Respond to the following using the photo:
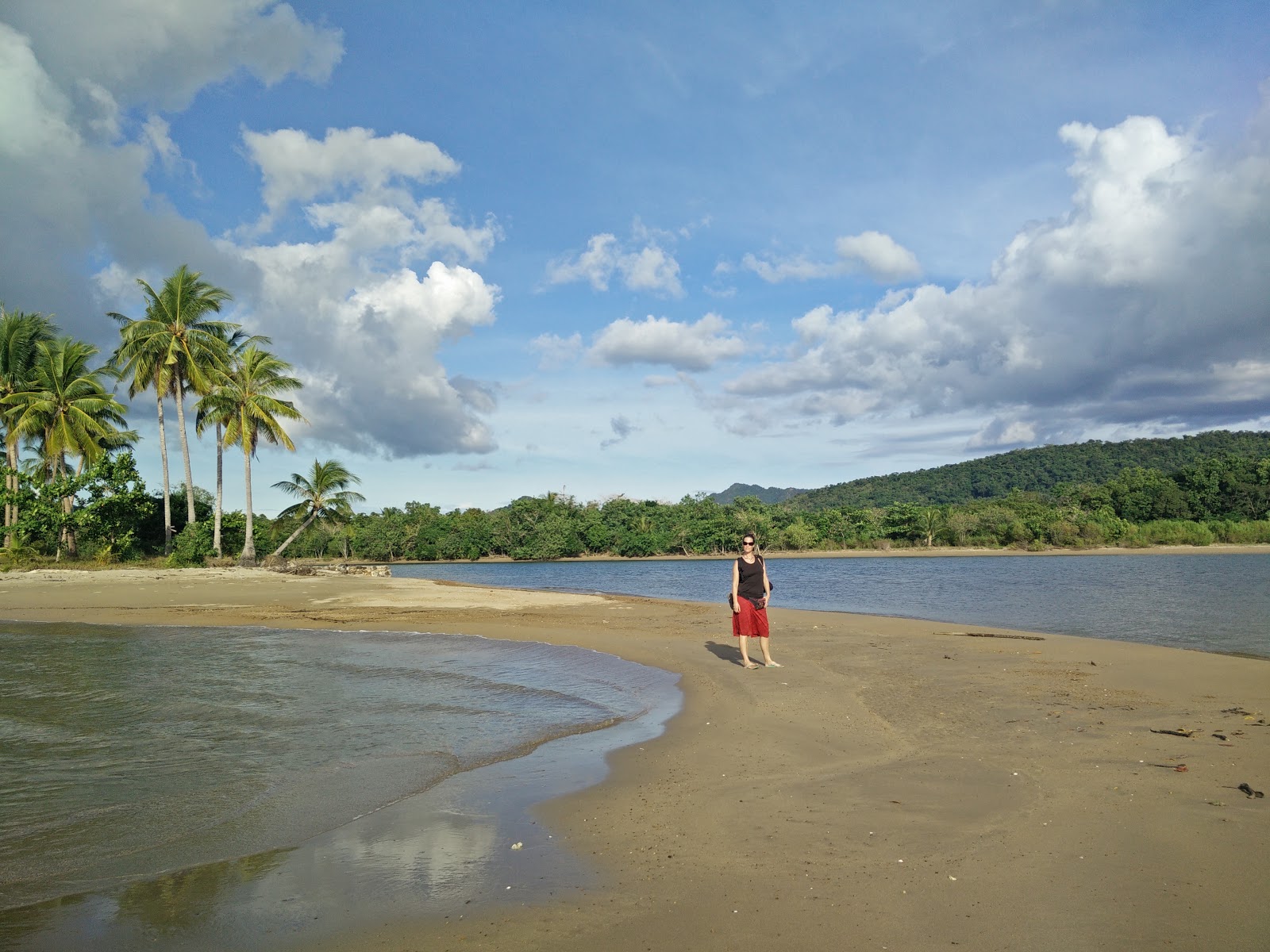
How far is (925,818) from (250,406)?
39.2m

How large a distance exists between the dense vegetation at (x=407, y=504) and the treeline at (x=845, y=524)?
0.71ft

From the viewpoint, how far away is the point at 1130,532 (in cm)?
8581

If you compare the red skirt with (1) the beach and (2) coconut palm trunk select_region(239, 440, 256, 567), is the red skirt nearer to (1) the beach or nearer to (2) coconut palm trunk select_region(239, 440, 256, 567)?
(1) the beach

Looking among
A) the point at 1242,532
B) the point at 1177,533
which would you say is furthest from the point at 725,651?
the point at 1242,532

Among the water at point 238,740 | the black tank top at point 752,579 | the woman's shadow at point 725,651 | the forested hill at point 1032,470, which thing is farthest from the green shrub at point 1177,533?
the water at point 238,740

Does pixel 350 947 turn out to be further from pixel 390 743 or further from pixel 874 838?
pixel 390 743

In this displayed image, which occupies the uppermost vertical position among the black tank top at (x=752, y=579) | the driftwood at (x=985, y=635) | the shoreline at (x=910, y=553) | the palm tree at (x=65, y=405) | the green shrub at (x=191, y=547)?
the palm tree at (x=65, y=405)

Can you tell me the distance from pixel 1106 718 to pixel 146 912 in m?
8.79

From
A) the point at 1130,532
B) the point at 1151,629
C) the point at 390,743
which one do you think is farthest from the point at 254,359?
the point at 1130,532

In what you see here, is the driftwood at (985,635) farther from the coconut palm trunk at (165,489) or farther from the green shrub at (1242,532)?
the green shrub at (1242,532)

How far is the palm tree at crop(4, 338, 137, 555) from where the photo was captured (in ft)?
110

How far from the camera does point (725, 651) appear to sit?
14203mm

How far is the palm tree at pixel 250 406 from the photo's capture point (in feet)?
123

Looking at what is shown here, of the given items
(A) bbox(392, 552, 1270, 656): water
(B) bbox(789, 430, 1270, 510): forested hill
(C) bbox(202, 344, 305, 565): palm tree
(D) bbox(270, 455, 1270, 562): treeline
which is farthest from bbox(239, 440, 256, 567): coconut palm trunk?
(B) bbox(789, 430, 1270, 510): forested hill
